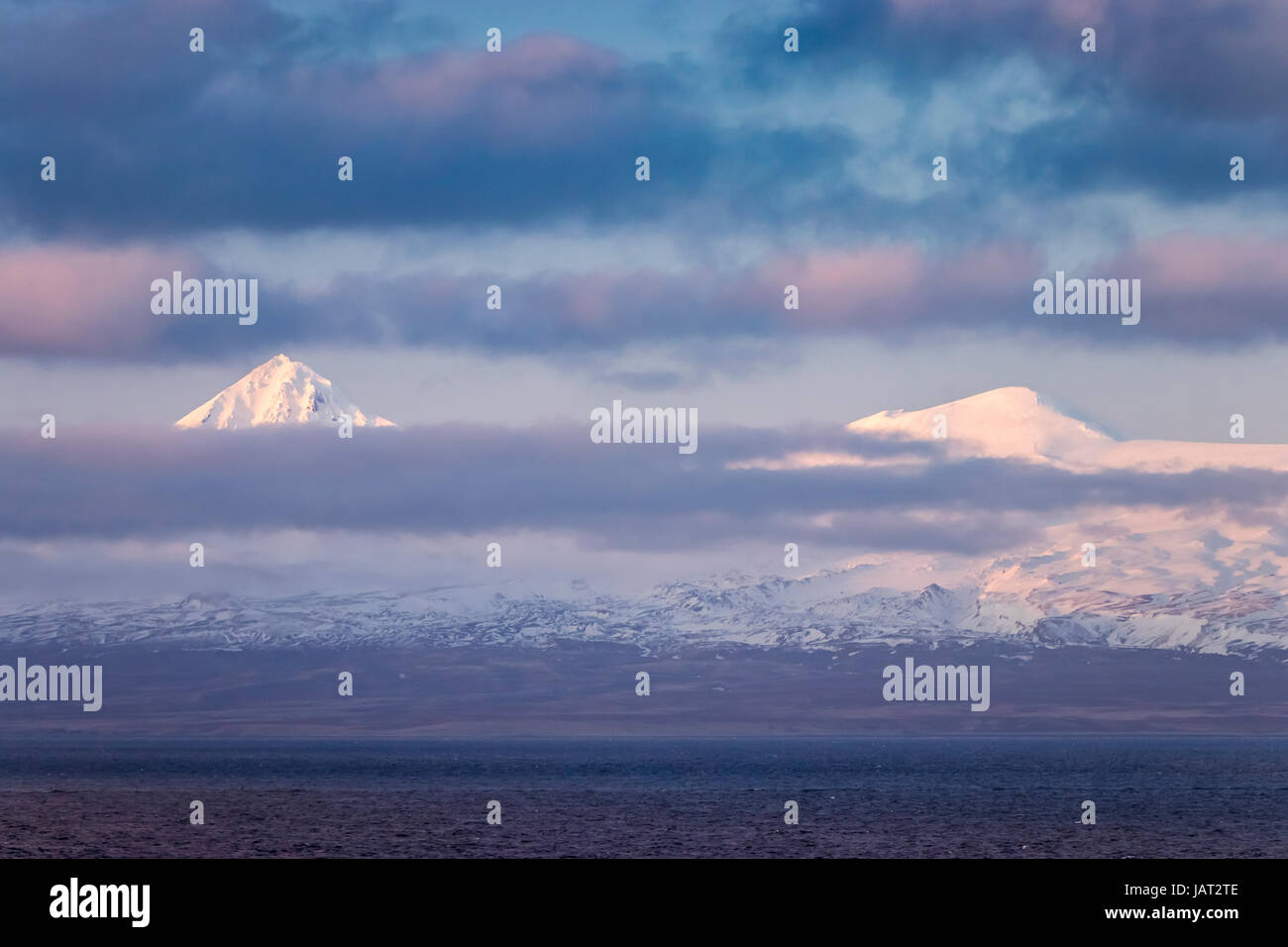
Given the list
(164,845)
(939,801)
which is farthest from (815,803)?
(164,845)
